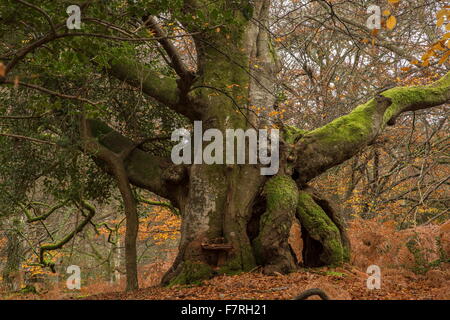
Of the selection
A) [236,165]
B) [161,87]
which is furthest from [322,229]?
[161,87]

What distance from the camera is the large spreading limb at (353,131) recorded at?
21.8ft

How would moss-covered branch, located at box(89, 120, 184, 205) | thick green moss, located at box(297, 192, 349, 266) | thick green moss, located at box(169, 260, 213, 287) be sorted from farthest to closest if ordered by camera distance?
moss-covered branch, located at box(89, 120, 184, 205) < thick green moss, located at box(297, 192, 349, 266) < thick green moss, located at box(169, 260, 213, 287)

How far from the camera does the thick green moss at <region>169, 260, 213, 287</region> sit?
18.4 feet

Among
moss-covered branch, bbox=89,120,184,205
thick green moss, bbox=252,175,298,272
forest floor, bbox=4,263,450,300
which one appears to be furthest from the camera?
moss-covered branch, bbox=89,120,184,205

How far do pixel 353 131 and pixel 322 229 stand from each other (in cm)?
186

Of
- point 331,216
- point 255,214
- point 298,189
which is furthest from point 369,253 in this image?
point 255,214

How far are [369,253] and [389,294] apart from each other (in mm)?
2860

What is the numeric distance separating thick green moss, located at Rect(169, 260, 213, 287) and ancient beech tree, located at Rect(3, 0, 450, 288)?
15 millimetres

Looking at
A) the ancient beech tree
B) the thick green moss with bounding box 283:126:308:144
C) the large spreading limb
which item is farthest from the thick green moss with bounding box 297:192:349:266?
the thick green moss with bounding box 283:126:308:144

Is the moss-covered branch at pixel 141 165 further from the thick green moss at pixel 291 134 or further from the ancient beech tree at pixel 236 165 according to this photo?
the thick green moss at pixel 291 134

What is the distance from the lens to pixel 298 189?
21.8 ft

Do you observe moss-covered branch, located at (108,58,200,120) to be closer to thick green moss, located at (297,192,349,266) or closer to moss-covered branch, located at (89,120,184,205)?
moss-covered branch, located at (89,120,184,205)

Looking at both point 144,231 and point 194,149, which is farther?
point 144,231
